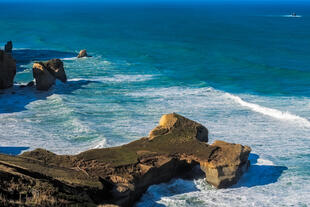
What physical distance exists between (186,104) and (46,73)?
1322 centimetres

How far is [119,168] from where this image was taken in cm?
2144

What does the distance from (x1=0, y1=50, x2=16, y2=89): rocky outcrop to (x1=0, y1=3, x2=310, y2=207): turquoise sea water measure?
3.86 feet

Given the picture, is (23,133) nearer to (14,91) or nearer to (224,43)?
(14,91)

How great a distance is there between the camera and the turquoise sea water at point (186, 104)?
23625mm

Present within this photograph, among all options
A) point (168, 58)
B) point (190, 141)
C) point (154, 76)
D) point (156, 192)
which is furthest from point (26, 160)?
point (168, 58)

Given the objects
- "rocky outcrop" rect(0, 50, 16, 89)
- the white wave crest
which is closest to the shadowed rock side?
the white wave crest

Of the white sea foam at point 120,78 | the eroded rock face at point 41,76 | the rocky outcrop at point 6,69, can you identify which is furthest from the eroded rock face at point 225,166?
the white sea foam at point 120,78

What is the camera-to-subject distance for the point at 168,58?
67.1 meters

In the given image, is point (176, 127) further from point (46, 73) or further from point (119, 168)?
point (46, 73)

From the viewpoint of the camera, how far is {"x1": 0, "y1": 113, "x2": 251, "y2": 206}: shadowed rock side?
55.3 ft

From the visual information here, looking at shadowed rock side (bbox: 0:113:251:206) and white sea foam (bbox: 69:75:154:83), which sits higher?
shadowed rock side (bbox: 0:113:251:206)

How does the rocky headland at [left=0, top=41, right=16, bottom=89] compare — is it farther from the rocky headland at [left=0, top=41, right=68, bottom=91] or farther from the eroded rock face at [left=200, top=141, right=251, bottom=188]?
the eroded rock face at [left=200, top=141, right=251, bottom=188]

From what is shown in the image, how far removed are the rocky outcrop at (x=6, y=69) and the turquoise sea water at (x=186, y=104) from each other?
1175 millimetres

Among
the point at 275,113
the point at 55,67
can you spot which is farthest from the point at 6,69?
the point at 275,113
